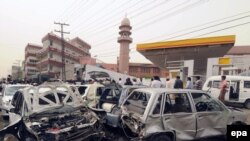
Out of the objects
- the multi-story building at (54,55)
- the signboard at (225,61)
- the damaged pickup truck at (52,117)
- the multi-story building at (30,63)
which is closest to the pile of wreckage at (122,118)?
the damaged pickup truck at (52,117)

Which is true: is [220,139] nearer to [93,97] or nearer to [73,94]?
[73,94]

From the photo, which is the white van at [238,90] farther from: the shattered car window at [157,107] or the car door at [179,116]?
the shattered car window at [157,107]

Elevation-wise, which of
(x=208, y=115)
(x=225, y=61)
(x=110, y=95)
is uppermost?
(x=225, y=61)

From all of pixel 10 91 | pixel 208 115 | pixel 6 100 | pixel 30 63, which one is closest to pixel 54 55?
pixel 30 63

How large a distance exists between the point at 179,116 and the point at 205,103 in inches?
44.4

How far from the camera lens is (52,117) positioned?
6.12 meters

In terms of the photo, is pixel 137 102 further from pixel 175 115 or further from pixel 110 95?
pixel 110 95

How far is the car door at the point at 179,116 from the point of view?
5523 mm

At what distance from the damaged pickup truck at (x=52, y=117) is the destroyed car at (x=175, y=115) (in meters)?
0.99

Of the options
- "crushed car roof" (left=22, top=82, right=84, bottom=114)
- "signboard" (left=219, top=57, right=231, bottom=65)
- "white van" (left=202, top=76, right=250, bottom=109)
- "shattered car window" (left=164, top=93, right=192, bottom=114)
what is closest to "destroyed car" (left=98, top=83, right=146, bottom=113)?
"crushed car roof" (left=22, top=82, right=84, bottom=114)

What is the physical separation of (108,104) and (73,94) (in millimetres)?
1152

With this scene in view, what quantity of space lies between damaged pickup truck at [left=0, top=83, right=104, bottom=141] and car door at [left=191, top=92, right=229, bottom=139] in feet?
8.00

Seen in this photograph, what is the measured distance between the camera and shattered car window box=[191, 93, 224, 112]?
6.24 m

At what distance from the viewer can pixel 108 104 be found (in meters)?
7.76
